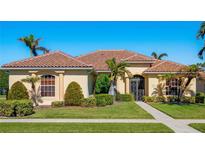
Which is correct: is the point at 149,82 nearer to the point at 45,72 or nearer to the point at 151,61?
the point at 151,61

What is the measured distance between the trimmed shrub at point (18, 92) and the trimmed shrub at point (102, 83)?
8105 mm

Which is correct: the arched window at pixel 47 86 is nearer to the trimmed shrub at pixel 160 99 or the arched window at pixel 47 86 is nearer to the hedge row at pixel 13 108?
the hedge row at pixel 13 108

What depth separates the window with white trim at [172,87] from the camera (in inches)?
1185

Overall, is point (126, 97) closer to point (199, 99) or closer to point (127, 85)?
point (127, 85)

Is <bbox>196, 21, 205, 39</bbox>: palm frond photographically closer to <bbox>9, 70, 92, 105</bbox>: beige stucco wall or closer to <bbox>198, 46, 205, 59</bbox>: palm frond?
<bbox>198, 46, 205, 59</bbox>: palm frond

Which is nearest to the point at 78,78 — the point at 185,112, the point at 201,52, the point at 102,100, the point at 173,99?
the point at 102,100

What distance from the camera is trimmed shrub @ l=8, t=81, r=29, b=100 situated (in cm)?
2428

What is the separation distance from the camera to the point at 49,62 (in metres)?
26.0

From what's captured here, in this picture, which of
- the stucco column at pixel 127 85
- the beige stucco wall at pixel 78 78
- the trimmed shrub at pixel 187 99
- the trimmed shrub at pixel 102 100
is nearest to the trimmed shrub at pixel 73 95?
the beige stucco wall at pixel 78 78

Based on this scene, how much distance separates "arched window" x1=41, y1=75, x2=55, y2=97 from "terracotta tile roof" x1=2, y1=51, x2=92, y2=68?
1.13 meters
